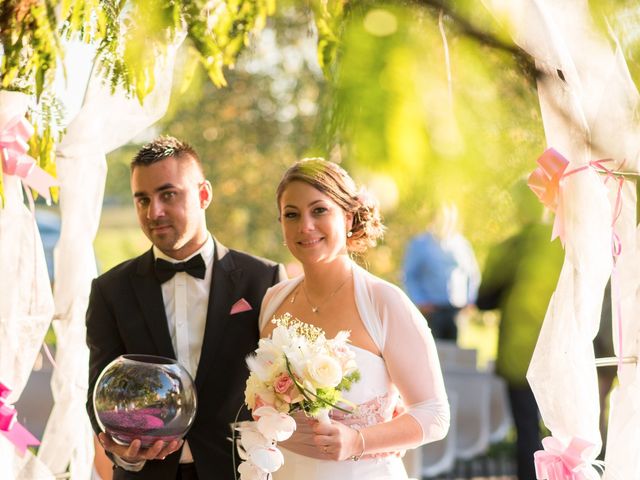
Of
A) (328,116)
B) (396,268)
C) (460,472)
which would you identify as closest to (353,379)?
(328,116)

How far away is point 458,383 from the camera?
24.5ft

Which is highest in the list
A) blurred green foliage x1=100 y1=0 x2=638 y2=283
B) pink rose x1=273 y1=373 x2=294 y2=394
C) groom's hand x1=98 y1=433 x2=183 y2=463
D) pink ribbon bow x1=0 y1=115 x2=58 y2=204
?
pink ribbon bow x1=0 y1=115 x2=58 y2=204

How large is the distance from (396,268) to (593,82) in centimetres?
897

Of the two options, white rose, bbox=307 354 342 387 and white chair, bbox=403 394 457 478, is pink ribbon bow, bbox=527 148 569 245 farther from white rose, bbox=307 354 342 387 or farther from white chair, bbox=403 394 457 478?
white chair, bbox=403 394 457 478

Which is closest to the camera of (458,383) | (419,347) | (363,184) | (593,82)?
(363,184)

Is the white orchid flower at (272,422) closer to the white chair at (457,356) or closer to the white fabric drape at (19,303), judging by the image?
the white fabric drape at (19,303)

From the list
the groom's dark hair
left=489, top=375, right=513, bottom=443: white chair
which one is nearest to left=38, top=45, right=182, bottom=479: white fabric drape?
the groom's dark hair

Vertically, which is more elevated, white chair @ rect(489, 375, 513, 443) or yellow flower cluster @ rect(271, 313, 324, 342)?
white chair @ rect(489, 375, 513, 443)

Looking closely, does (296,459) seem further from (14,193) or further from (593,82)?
(593,82)

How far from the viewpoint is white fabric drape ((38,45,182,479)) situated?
334cm

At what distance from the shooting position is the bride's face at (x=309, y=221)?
9.74ft

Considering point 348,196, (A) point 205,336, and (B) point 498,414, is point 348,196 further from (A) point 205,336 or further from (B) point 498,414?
(B) point 498,414

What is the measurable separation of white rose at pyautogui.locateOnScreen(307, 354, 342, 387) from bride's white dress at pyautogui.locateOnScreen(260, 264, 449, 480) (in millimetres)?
341

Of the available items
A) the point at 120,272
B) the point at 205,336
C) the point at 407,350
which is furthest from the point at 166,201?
the point at 407,350
